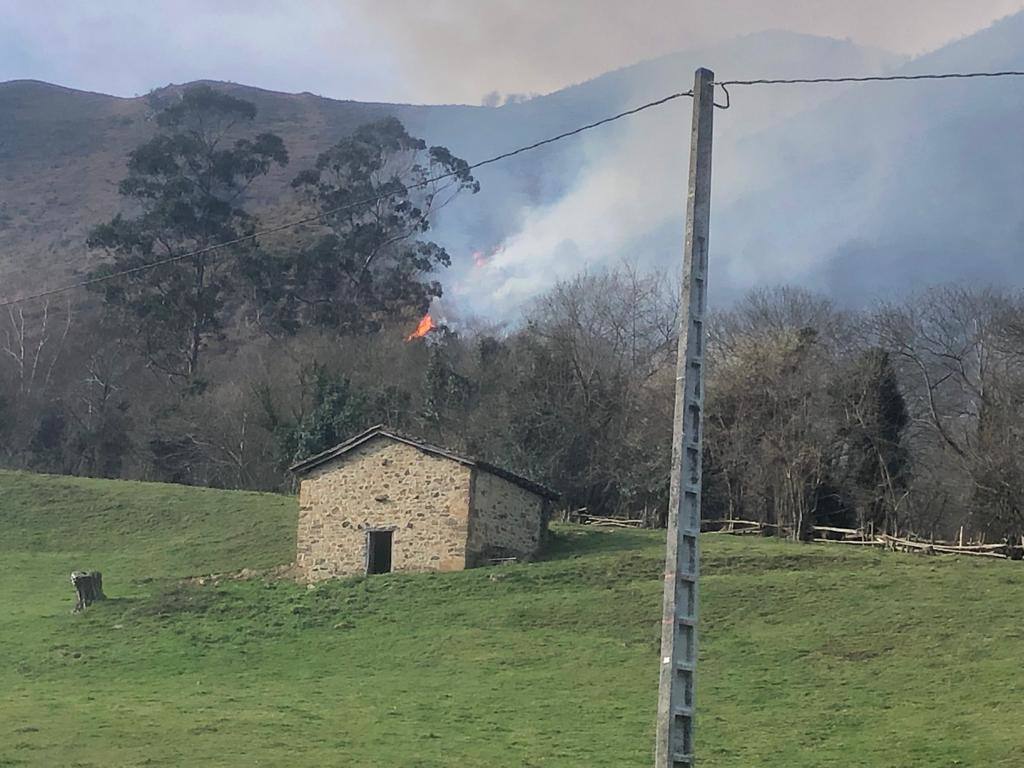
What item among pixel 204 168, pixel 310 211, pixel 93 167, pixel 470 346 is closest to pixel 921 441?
pixel 470 346

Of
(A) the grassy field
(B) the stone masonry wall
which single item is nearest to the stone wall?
(B) the stone masonry wall

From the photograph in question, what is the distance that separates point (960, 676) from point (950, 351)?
34.2 metres

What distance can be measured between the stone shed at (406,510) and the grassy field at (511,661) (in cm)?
152

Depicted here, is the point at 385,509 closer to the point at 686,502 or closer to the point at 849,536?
the point at 849,536

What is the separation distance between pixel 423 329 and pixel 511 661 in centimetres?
4927

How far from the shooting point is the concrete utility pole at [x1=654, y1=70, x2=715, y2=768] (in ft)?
37.9

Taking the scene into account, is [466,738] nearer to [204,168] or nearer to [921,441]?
[921,441]

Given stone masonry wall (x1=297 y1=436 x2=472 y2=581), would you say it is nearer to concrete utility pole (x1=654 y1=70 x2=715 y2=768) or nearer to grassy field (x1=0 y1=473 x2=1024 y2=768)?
grassy field (x1=0 y1=473 x2=1024 y2=768)

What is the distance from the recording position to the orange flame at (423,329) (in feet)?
238

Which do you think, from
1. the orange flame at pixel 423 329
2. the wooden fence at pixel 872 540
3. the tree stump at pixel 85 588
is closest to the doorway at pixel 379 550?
the tree stump at pixel 85 588

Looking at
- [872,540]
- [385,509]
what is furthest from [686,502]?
[872,540]

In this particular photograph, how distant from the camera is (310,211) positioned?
100375 mm

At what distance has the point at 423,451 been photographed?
3659 cm

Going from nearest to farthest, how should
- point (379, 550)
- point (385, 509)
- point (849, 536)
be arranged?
point (385, 509) → point (379, 550) → point (849, 536)
